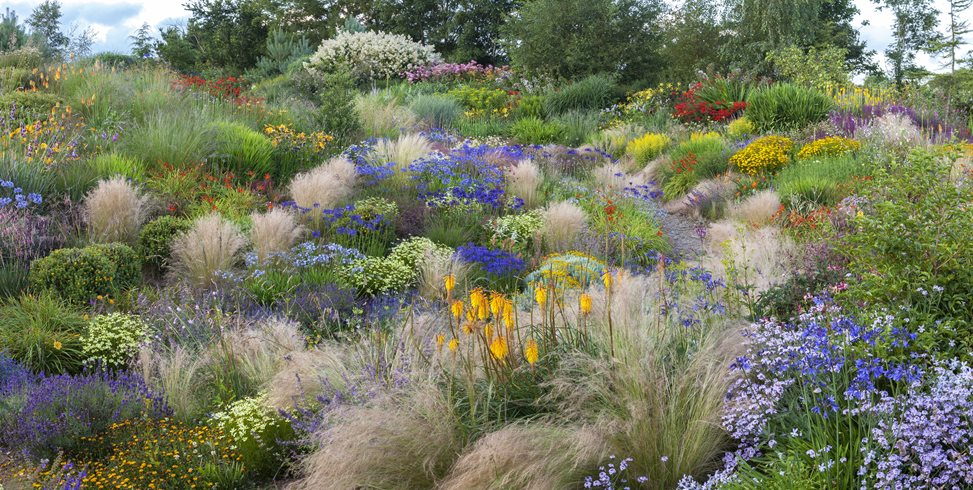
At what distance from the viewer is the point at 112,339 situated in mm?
5516

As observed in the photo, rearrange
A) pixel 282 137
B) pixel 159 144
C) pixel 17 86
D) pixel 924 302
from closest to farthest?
pixel 924 302, pixel 159 144, pixel 282 137, pixel 17 86

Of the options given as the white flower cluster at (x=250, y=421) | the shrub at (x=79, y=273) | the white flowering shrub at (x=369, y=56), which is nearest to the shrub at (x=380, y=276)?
the shrub at (x=79, y=273)

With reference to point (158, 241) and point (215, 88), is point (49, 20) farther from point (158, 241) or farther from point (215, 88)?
point (158, 241)

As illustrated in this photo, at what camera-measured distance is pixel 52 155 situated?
8047mm

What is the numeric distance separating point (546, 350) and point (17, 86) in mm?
10722

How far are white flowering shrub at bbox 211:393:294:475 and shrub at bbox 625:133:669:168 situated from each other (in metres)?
9.29

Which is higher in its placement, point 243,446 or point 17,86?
point 17,86

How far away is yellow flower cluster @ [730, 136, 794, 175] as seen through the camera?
418 inches

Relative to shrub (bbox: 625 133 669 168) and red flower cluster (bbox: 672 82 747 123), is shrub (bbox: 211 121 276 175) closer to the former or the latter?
shrub (bbox: 625 133 669 168)

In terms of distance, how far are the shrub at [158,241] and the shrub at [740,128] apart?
887 cm

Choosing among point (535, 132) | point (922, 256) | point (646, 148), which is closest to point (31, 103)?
point (535, 132)

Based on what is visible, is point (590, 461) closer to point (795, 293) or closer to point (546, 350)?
point (546, 350)

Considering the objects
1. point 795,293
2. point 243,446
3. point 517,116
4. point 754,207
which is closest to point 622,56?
point 517,116

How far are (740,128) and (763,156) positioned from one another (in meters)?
2.77
